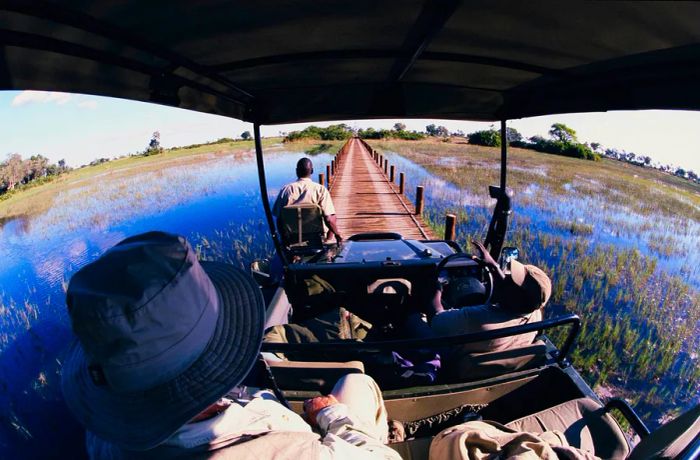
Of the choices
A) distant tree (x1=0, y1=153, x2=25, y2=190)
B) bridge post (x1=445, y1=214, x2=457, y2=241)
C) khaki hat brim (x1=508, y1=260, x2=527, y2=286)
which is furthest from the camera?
distant tree (x1=0, y1=153, x2=25, y2=190)

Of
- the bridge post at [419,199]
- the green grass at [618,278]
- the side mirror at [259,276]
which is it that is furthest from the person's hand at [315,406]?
the bridge post at [419,199]

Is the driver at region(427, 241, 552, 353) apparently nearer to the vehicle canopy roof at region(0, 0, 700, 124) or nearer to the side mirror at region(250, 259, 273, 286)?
the vehicle canopy roof at region(0, 0, 700, 124)

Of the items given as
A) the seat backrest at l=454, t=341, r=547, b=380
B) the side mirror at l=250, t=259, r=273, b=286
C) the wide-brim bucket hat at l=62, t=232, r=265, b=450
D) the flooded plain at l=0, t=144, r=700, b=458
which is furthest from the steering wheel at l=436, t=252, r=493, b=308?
the flooded plain at l=0, t=144, r=700, b=458

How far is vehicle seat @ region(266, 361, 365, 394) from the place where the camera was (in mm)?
1981

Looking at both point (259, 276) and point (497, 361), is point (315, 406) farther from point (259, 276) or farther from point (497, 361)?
point (259, 276)

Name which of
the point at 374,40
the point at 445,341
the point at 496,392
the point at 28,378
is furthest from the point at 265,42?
the point at 28,378

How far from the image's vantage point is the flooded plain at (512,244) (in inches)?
181

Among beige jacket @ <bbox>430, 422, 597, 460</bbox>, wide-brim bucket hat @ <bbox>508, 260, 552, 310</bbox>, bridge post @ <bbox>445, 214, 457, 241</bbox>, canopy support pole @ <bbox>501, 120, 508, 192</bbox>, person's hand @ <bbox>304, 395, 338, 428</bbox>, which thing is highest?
canopy support pole @ <bbox>501, 120, 508, 192</bbox>

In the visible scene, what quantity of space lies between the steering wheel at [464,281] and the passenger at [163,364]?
1607 millimetres

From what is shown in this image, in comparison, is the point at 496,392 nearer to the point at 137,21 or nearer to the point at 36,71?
the point at 137,21

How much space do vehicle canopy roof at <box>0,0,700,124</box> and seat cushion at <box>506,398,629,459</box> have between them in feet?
4.93

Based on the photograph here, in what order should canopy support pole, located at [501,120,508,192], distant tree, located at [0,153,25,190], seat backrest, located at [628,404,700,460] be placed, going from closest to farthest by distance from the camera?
seat backrest, located at [628,404,700,460] → canopy support pole, located at [501,120,508,192] → distant tree, located at [0,153,25,190]

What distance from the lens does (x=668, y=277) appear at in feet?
24.9

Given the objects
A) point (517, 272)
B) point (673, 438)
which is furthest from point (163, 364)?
point (517, 272)
